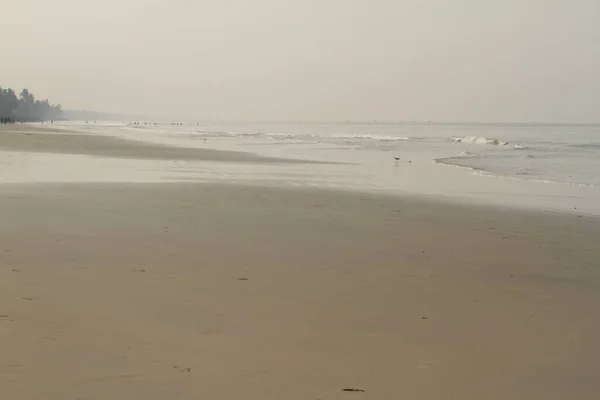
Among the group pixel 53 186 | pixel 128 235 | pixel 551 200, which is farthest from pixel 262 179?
pixel 128 235

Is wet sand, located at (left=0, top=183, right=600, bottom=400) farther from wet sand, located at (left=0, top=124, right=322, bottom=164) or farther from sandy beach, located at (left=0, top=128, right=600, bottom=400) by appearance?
wet sand, located at (left=0, top=124, right=322, bottom=164)

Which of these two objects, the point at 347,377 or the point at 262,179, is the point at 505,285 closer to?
the point at 347,377

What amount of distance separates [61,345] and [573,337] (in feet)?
15.2

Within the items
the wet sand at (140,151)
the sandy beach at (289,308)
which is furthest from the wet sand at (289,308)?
the wet sand at (140,151)

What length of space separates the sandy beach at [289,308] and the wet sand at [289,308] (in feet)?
0.07

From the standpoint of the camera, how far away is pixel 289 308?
19.7ft

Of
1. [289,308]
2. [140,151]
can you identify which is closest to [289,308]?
[289,308]

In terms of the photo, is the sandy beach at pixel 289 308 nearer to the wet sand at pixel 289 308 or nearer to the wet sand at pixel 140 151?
the wet sand at pixel 289 308

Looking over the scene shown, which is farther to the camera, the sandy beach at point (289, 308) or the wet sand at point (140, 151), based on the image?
the wet sand at point (140, 151)

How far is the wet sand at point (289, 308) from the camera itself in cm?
430

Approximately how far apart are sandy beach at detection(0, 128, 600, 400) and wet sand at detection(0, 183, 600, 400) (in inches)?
0.8

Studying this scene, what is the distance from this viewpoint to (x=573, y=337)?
18.0ft

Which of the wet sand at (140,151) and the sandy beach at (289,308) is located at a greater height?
the wet sand at (140,151)

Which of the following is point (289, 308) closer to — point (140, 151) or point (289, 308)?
point (289, 308)
